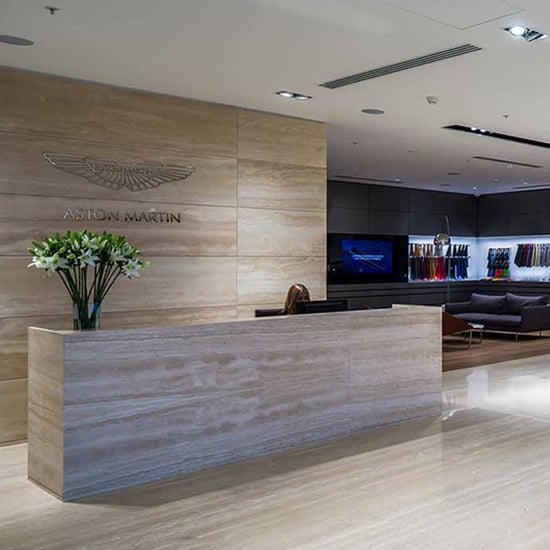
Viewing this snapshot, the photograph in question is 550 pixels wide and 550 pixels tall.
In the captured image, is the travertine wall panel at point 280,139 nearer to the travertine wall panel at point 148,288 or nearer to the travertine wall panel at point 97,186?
the travertine wall panel at point 97,186

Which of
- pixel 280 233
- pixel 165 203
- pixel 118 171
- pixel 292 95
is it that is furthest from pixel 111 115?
pixel 280 233

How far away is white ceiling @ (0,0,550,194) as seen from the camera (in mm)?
4328

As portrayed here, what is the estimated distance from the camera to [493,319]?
12.5 meters

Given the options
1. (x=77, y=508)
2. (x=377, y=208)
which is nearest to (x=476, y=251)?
(x=377, y=208)

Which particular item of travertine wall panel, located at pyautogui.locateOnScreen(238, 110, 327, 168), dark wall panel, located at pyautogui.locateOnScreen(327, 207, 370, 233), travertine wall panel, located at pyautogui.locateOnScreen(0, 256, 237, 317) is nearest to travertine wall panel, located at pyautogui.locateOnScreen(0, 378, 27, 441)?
travertine wall panel, located at pyautogui.locateOnScreen(0, 256, 237, 317)

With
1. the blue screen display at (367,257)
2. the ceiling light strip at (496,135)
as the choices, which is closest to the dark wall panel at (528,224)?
the blue screen display at (367,257)

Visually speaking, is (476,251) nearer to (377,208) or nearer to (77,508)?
(377,208)

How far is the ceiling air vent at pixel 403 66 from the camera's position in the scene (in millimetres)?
5078

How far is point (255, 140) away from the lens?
7.16 meters

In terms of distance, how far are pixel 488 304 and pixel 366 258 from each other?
8.49 ft

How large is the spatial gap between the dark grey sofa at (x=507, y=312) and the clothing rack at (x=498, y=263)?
2.70m

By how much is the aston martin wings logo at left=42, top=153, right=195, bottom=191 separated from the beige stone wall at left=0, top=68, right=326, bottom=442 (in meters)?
0.05

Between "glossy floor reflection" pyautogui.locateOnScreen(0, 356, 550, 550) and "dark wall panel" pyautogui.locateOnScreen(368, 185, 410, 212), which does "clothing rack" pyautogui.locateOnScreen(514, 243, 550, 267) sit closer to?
"dark wall panel" pyautogui.locateOnScreen(368, 185, 410, 212)

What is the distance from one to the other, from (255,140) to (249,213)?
2.48 feet
